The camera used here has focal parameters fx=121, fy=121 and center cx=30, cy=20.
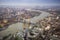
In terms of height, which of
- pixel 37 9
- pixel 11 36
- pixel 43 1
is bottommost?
pixel 11 36

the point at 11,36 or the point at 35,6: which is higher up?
the point at 35,6

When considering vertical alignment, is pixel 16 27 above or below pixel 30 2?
below

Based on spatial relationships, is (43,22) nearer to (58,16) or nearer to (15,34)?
(58,16)

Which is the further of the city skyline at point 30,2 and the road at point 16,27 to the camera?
the city skyline at point 30,2

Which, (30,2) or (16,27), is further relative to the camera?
(30,2)

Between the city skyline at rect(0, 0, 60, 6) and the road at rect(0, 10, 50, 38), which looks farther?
the city skyline at rect(0, 0, 60, 6)

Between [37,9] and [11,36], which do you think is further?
[37,9]

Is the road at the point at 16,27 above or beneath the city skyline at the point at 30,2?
beneath

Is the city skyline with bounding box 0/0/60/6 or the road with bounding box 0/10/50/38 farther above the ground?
the city skyline with bounding box 0/0/60/6

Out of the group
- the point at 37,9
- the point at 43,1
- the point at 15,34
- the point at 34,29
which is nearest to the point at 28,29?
the point at 34,29

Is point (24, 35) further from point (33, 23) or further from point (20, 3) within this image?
point (20, 3)
